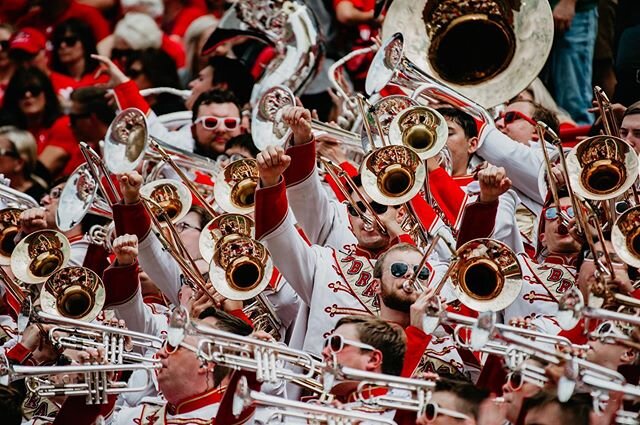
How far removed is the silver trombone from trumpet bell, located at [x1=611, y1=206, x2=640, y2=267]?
210cm

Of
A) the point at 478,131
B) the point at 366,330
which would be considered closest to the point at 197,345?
the point at 366,330

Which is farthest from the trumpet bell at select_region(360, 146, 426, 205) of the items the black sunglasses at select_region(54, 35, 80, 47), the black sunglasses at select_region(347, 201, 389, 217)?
the black sunglasses at select_region(54, 35, 80, 47)

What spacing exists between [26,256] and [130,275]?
69 cm

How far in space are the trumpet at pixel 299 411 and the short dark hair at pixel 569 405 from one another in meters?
0.55

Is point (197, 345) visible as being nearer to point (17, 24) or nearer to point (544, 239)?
point (544, 239)

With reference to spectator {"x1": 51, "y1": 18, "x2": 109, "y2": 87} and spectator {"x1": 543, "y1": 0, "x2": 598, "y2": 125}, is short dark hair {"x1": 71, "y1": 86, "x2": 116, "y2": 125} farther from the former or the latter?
spectator {"x1": 543, "y1": 0, "x2": 598, "y2": 125}

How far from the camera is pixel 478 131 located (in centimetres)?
980

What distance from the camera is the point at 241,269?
8461 mm

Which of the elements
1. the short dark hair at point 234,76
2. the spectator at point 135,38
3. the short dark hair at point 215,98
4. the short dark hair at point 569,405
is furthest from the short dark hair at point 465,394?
the spectator at point 135,38

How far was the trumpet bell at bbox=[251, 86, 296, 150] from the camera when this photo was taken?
9.55 m

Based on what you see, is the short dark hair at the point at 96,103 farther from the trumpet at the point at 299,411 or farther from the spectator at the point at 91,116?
the trumpet at the point at 299,411

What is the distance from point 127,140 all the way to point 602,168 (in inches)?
119

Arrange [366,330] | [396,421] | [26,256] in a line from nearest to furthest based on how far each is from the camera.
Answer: [396,421]
[366,330]
[26,256]

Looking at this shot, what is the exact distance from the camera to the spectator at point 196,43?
44.3 ft
